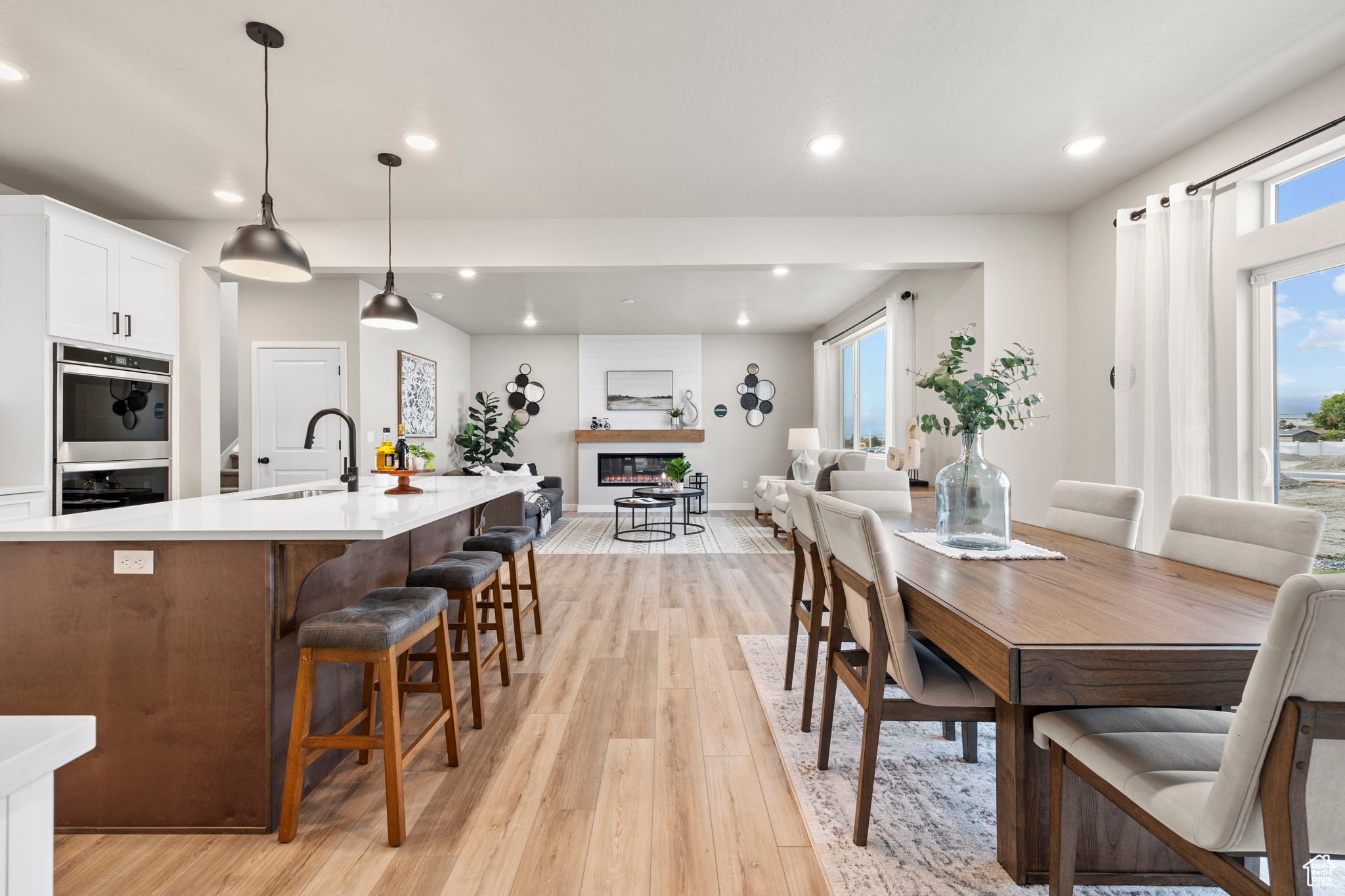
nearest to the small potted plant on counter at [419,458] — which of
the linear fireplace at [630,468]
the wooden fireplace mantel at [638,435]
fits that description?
the wooden fireplace mantel at [638,435]

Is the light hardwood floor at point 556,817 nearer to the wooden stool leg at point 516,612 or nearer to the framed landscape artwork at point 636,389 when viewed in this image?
the wooden stool leg at point 516,612

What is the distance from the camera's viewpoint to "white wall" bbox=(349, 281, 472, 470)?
17.1 feet

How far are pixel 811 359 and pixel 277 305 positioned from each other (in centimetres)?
632

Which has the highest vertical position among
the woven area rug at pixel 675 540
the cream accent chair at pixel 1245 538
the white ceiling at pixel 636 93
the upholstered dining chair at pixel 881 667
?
the white ceiling at pixel 636 93

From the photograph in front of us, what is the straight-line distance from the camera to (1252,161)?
2471 mm

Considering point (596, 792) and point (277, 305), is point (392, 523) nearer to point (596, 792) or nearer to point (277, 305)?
point (596, 792)

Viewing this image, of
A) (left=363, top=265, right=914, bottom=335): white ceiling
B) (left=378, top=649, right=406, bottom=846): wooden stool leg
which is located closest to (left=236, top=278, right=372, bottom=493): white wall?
(left=363, top=265, right=914, bottom=335): white ceiling

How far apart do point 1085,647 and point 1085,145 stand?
2.91 metres

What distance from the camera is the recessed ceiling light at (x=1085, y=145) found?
2.84 metres

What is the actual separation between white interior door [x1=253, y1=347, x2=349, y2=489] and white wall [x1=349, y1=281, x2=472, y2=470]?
201 millimetres

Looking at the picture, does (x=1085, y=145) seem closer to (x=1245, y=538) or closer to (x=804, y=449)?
A: (x=1245, y=538)

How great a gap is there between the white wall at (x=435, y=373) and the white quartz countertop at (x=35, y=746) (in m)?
4.86

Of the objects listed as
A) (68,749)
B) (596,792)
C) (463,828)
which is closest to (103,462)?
(463,828)

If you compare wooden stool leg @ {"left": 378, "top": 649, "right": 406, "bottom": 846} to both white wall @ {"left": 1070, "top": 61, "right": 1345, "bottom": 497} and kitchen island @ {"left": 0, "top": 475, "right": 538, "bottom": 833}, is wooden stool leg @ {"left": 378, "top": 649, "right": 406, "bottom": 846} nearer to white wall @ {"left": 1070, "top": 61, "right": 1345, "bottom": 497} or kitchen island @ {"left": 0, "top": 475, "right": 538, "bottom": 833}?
kitchen island @ {"left": 0, "top": 475, "right": 538, "bottom": 833}
